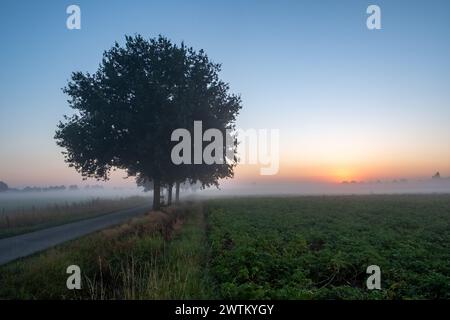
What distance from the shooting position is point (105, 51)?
29.6m

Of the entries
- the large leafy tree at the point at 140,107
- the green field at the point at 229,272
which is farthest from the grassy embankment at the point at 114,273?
the large leafy tree at the point at 140,107

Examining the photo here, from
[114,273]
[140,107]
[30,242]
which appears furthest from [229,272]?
[140,107]

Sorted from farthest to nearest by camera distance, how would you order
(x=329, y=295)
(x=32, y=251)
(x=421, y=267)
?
(x=32, y=251) → (x=421, y=267) → (x=329, y=295)

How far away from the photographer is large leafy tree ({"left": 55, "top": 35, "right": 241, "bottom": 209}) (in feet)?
89.0

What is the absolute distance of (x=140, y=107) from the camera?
27422 millimetres

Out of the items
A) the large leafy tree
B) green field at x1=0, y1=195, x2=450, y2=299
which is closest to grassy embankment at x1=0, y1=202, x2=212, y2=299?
green field at x1=0, y1=195, x2=450, y2=299

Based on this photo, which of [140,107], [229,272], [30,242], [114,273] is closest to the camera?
[229,272]

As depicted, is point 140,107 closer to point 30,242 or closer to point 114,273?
point 30,242

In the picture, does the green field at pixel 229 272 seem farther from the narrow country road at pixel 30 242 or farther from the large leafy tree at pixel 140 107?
the large leafy tree at pixel 140 107

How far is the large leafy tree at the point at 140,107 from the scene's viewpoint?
27125 mm

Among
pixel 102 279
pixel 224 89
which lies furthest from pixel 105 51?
pixel 102 279
